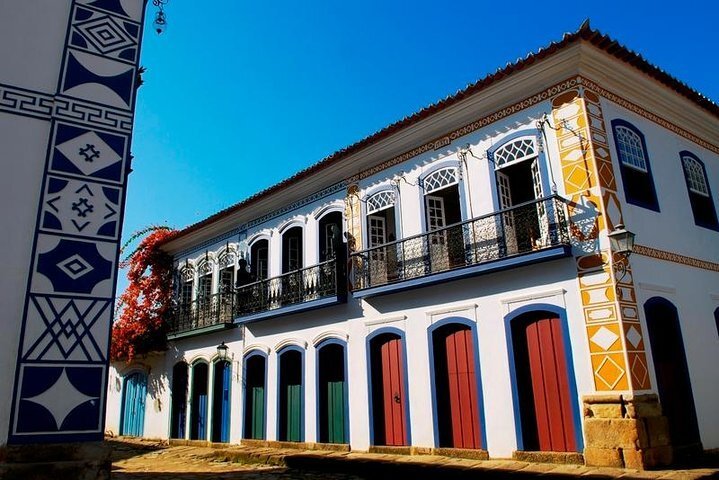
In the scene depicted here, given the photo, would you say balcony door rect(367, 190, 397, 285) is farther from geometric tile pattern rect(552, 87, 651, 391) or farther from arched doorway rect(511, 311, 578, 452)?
geometric tile pattern rect(552, 87, 651, 391)

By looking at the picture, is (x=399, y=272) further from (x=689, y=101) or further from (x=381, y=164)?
(x=689, y=101)

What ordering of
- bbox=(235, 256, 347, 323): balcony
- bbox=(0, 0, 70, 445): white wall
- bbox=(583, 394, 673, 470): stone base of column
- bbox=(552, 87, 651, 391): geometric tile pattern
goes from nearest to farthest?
bbox=(0, 0, 70, 445): white wall
bbox=(583, 394, 673, 470): stone base of column
bbox=(552, 87, 651, 391): geometric tile pattern
bbox=(235, 256, 347, 323): balcony

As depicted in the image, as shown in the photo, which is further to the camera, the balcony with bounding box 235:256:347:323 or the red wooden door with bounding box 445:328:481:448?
the balcony with bounding box 235:256:347:323

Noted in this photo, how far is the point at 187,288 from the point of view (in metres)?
16.8

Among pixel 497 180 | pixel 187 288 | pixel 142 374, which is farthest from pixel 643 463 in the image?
pixel 142 374

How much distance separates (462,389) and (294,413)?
4.32m

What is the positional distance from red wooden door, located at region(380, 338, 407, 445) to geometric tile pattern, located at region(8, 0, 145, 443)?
6.83 meters

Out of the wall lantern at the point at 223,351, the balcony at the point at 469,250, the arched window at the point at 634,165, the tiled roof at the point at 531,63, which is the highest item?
the tiled roof at the point at 531,63

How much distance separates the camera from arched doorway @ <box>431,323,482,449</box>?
347 inches

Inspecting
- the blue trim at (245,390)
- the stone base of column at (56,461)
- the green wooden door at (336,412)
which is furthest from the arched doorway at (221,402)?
the stone base of column at (56,461)

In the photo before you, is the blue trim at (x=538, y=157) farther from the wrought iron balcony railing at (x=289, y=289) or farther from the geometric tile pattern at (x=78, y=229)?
the geometric tile pattern at (x=78, y=229)

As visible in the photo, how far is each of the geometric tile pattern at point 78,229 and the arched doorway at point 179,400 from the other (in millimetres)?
12509

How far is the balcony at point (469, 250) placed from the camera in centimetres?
811

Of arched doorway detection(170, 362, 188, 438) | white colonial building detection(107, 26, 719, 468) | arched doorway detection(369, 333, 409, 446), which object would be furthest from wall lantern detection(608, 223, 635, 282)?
arched doorway detection(170, 362, 188, 438)
